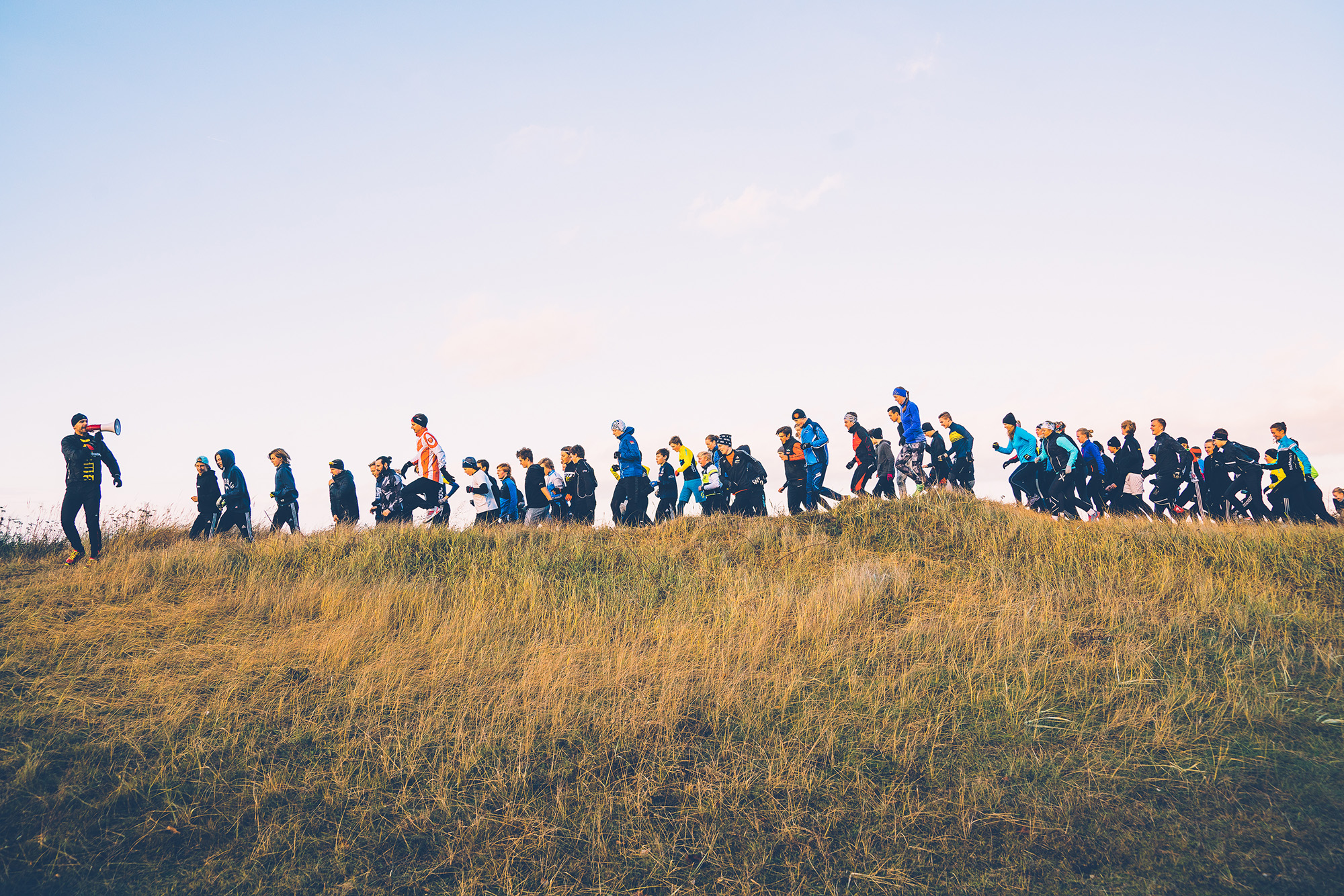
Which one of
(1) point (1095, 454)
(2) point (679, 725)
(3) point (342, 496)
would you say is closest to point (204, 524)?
(3) point (342, 496)

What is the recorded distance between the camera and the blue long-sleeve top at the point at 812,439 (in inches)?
514

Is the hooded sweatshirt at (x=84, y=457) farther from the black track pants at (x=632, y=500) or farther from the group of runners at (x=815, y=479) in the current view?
the black track pants at (x=632, y=500)

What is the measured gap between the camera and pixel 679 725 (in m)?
6.22

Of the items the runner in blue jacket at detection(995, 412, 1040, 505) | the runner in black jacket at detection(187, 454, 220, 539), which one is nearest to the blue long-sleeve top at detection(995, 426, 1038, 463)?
the runner in blue jacket at detection(995, 412, 1040, 505)

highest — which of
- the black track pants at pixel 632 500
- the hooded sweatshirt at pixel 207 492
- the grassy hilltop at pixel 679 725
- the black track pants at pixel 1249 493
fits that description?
the hooded sweatshirt at pixel 207 492

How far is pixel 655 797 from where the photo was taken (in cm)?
534

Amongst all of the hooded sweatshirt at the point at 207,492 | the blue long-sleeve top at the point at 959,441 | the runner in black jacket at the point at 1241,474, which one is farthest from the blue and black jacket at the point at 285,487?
the runner in black jacket at the point at 1241,474

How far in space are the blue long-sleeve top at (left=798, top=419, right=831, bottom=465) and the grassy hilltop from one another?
3.11 metres

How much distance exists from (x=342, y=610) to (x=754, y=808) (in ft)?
19.1

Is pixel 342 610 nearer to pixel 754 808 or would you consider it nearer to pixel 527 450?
pixel 527 450

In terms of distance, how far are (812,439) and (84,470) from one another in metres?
10.8

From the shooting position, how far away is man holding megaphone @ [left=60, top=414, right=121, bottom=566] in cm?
950

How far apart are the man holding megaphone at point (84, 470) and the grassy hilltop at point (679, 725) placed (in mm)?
830

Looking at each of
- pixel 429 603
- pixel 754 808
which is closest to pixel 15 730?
pixel 429 603
